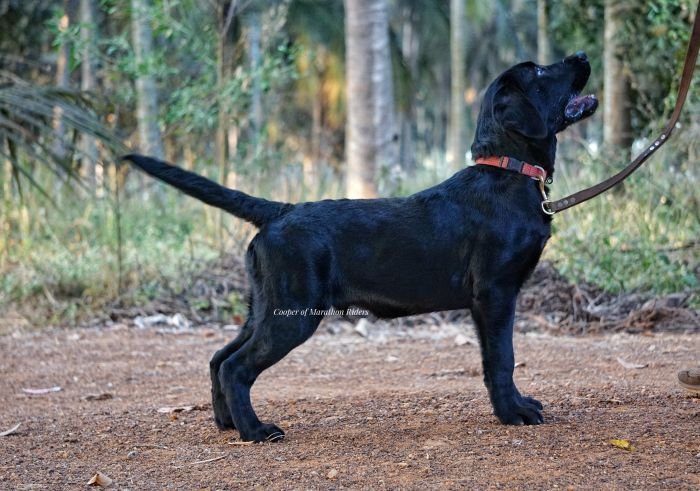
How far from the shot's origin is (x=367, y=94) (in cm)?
1023

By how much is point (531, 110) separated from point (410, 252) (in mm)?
912

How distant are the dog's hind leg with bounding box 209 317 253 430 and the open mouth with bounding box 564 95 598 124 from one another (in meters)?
1.87

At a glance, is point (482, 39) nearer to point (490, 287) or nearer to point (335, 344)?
point (335, 344)

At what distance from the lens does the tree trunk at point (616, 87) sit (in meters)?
11.0

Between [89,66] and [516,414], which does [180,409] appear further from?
[89,66]

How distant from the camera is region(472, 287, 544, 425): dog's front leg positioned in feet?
14.0

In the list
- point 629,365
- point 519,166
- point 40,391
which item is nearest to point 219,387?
point 519,166

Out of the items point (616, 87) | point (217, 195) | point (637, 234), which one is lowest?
point (637, 234)

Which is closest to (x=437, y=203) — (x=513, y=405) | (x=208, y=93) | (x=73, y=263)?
(x=513, y=405)

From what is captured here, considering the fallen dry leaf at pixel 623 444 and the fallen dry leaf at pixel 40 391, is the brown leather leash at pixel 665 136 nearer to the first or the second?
the fallen dry leaf at pixel 623 444

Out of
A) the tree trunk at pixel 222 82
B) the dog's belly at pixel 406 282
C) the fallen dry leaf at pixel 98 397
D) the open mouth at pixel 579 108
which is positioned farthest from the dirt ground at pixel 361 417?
the tree trunk at pixel 222 82

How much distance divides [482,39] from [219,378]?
31.9 meters

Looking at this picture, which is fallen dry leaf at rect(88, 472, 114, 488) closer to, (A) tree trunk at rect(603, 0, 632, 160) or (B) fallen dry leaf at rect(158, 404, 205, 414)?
(B) fallen dry leaf at rect(158, 404, 205, 414)

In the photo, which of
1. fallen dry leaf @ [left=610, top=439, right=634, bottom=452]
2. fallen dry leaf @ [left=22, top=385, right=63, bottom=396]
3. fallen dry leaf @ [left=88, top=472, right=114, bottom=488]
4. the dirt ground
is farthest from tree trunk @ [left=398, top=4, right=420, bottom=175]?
fallen dry leaf @ [left=88, top=472, right=114, bottom=488]
